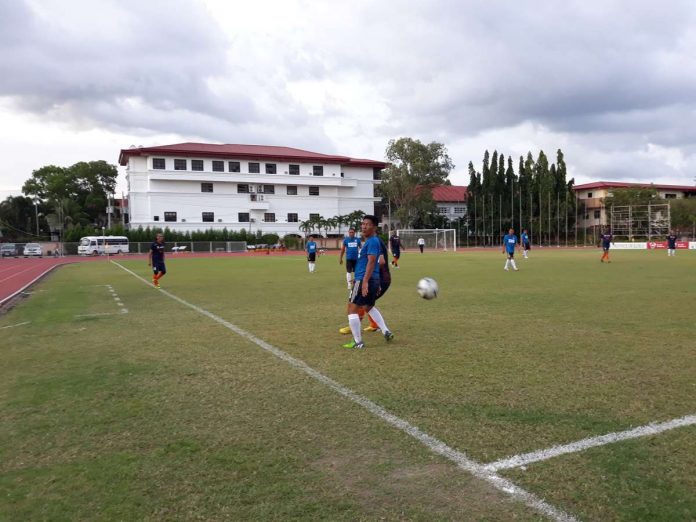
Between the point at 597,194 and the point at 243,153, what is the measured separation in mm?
55670

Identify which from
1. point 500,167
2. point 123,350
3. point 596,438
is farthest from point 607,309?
point 500,167

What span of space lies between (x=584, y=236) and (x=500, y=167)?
15303 millimetres

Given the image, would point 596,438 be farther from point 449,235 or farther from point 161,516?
point 449,235

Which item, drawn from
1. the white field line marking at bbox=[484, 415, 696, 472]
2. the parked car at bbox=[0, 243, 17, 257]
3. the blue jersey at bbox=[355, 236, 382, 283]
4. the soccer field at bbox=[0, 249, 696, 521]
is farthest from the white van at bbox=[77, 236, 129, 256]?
the white field line marking at bbox=[484, 415, 696, 472]

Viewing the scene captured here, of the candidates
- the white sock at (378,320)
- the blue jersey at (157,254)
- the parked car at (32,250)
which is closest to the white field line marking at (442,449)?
the white sock at (378,320)

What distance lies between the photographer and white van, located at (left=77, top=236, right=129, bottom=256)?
55125 millimetres

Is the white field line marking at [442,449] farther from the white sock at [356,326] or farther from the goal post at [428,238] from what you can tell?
the goal post at [428,238]

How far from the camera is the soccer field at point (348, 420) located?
3.36 metres

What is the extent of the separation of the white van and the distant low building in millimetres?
64428

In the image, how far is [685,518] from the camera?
3076 millimetres

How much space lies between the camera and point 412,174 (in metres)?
72.0

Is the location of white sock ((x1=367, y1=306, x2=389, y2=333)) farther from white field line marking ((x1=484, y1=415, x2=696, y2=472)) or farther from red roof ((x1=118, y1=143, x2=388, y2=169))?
red roof ((x1=118, y1=143, x2=388, y2=169))

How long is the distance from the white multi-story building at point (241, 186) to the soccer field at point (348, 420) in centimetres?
5902

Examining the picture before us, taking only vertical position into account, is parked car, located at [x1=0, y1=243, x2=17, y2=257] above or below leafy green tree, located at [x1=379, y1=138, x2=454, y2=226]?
below
